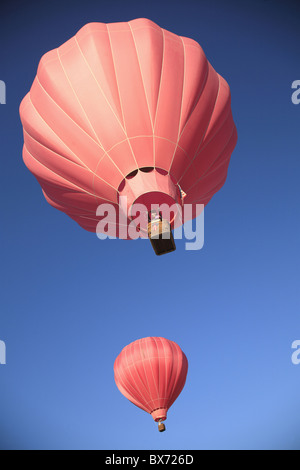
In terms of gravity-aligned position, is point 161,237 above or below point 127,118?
below

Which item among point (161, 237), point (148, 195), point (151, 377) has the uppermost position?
point (148, 195)

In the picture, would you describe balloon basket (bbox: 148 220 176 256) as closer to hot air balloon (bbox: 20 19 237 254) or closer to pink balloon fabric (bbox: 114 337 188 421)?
hot air balloon (bbox: 20 19 237 254)

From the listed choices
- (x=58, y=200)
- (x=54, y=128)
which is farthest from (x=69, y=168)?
(x=58, y=200)

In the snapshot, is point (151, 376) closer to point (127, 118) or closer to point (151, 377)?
point (151, 377)

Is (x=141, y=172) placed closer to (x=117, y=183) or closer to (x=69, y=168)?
(x=117, y=183)

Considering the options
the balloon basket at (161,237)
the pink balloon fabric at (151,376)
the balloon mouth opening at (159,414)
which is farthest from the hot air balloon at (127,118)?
the balloon mouth opening at (159,414)

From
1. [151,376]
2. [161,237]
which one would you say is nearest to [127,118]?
[161,237]

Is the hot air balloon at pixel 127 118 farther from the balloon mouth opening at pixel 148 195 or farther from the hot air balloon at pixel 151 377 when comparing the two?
the hot air balloon at pixel 151 377
